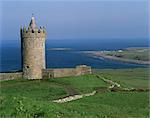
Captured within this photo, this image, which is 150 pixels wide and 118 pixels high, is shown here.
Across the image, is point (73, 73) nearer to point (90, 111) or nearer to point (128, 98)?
point (128, 98)

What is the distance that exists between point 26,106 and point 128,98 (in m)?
12.2

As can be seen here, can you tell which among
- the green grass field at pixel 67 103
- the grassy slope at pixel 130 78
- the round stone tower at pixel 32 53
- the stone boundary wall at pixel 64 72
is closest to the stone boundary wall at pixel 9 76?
the round stone tower at pixel 32 53

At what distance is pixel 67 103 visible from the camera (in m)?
25.4

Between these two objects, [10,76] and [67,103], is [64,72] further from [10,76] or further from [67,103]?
[67,103]

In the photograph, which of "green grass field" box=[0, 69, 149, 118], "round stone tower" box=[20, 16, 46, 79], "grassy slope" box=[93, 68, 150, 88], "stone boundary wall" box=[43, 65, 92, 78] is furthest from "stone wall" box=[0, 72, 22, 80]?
"grassy slope" box=[93, 68, 150, 88]

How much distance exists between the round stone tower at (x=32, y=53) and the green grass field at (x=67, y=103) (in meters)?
3.53

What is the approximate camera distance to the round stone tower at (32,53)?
137 ft

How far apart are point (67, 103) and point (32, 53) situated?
1722 centimetres

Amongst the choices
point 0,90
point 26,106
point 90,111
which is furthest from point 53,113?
point 0,90

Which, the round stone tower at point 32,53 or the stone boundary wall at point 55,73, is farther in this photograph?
the round stone tower at point 32,53

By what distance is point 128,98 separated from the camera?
94.7 ft

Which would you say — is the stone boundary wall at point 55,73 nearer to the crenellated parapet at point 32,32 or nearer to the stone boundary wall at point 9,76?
the stone boundary wall at point 9,76

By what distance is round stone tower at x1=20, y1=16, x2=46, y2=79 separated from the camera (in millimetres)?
41812

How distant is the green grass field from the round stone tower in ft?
11.6
